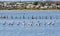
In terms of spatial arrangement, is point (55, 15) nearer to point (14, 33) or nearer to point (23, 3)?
point (23, 3)

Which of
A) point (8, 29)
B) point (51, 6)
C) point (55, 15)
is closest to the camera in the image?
point (8, 29)

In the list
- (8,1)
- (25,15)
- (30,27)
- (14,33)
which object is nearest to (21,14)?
(25,15)

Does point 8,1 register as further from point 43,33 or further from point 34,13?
point 43,33

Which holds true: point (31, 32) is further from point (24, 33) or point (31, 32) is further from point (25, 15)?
point (25, 15)

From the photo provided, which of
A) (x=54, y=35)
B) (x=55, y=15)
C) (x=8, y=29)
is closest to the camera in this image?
(x=54, y=35)

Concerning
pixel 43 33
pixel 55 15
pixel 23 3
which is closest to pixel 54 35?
pixel 43 33

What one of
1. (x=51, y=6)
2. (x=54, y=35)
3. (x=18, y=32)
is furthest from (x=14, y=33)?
(x=51, y=6)

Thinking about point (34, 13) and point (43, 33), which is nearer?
point (43, 33)

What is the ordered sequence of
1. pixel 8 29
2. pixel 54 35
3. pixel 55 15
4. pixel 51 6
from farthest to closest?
pixel 51 6, pixel 55 15, pixel 8 29, pixel 54 35

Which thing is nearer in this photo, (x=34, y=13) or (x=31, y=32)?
(x=31, y=32)
